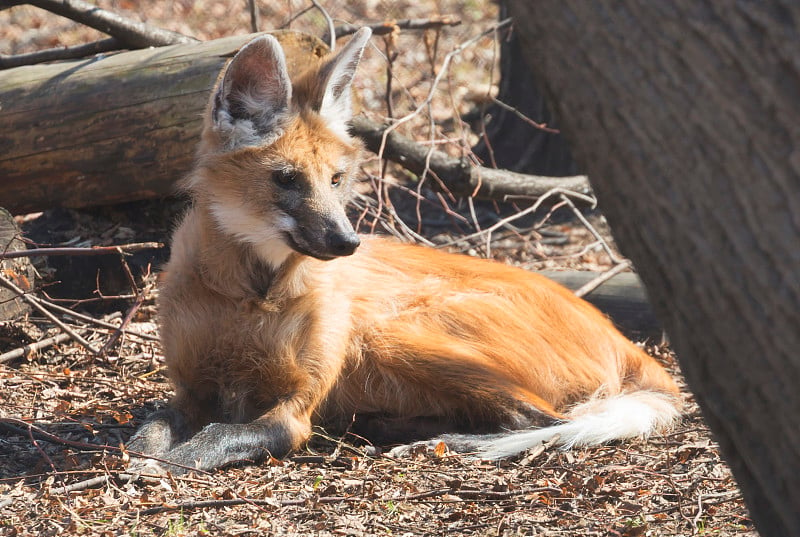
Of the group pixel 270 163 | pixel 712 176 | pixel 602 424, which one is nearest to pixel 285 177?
pixel 270 163

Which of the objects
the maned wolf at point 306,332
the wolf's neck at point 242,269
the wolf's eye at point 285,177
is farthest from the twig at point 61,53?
the wolf's eye at point 285,177

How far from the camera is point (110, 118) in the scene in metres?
4.76

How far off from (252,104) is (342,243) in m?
0.74

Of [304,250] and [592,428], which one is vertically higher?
[304,250]

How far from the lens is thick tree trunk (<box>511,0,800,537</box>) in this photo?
1.46 meters

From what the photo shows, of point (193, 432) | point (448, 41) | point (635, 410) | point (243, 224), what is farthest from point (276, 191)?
point (448, 41)

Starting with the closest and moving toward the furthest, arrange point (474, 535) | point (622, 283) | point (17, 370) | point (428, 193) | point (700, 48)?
point (700, 48)
point (474, 535)
point (17, 370)
point (622, 283)
point (428, 193)

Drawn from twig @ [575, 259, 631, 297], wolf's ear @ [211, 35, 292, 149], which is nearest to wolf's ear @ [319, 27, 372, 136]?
wolf's ear @ [211, 35, 292, 149]

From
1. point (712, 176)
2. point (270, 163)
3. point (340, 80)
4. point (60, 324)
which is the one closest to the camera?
point (712, 176)

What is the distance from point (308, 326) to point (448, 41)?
840 centimetres

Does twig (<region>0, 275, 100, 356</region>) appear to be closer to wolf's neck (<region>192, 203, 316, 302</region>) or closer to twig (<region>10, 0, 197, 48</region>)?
wolf's neck (<region>192, 203, 316, 302</region>)

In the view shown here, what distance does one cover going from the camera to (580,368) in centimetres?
404

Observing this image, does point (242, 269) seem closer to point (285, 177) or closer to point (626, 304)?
point (285, 177)

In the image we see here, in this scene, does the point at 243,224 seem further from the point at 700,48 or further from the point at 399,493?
the point at 700,48
